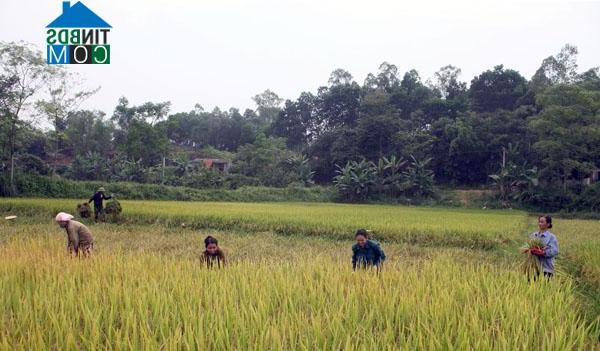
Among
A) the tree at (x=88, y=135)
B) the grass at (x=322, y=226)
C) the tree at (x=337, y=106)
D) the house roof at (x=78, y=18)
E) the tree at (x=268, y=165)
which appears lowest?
the grass at (x=322, y=226)

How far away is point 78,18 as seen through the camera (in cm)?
1313

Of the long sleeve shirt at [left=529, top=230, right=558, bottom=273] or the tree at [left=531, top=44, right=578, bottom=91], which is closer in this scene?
the long sleeve shirt at [left=529, top=230, right=558, bottom=273]

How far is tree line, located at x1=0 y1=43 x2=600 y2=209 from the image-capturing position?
25.1 m

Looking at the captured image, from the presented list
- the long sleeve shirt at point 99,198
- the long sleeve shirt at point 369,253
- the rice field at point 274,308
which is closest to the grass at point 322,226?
the long sleeve shirt at point 99,198

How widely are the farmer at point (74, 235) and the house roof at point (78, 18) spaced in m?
8.03

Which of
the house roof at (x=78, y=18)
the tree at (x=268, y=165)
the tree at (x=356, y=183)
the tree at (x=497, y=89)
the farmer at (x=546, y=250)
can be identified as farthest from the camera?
the tree at (x=497, y=89)

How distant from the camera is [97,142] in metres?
39.8

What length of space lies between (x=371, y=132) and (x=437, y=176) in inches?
259

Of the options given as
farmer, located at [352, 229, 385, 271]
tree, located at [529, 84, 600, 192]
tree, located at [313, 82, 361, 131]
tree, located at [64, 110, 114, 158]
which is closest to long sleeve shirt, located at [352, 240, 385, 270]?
farmer, located at [352, 229, 385, 271]

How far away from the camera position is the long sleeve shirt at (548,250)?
5537 mm

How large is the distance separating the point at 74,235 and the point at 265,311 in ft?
14.4

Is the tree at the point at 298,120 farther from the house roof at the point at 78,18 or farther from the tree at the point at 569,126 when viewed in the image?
the house roof at the point at 78,18

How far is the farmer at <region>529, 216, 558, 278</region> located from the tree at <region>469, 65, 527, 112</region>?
32.7m

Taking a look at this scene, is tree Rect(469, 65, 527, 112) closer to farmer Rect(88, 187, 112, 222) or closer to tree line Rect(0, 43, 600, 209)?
tree line Rect(0, 43, 600, 209)
